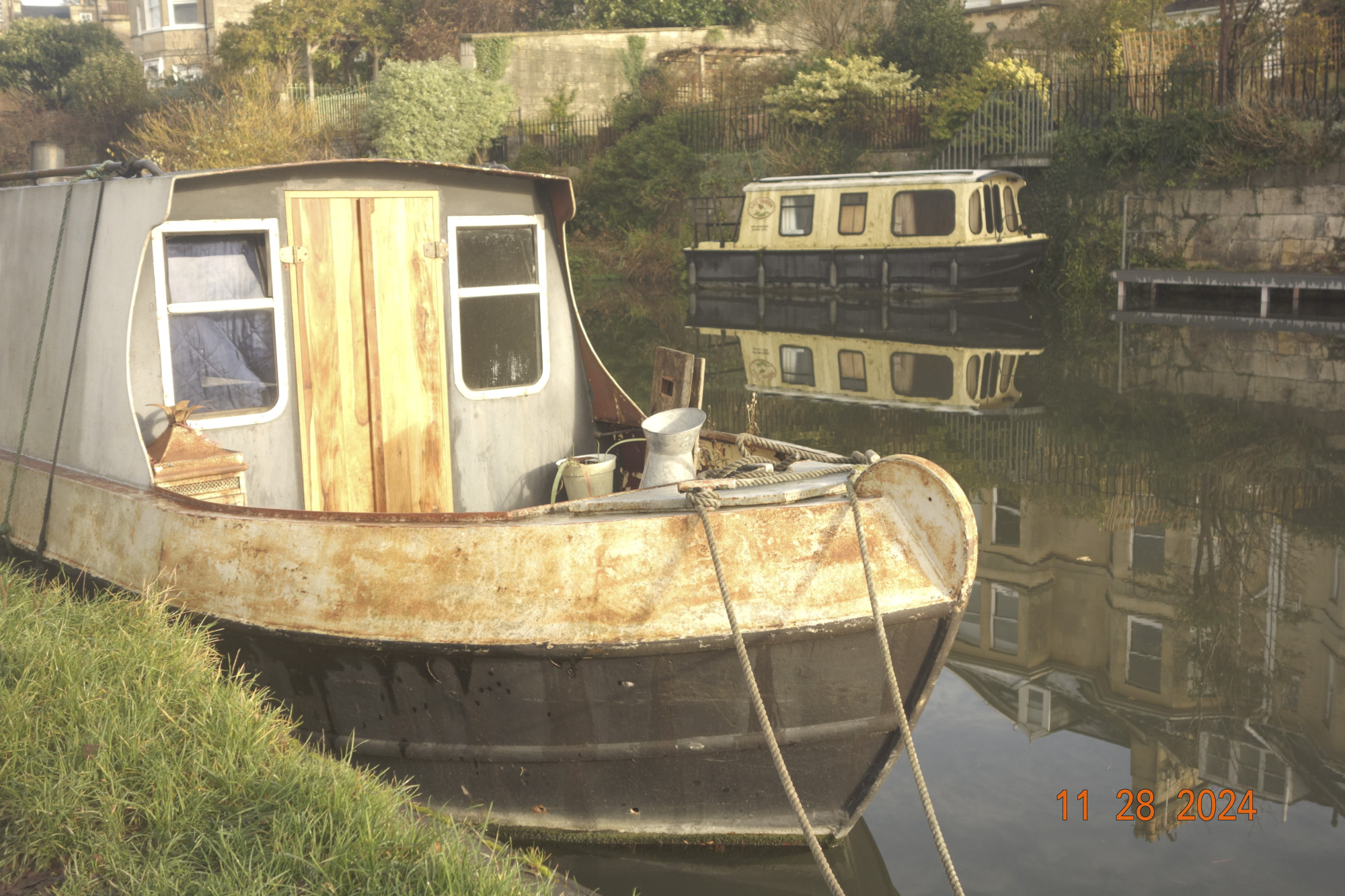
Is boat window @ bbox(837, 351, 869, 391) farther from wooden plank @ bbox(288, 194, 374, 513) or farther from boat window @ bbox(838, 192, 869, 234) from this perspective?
wooden plank @ bbox(288, 194, 374, 513)

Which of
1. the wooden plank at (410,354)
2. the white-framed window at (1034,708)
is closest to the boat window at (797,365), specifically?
the white-framed window at (1034,708)

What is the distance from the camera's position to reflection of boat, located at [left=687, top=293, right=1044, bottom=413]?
14.1 meters

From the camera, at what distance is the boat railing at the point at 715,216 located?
27875mm

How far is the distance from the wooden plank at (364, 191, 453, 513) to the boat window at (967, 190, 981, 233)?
17.8 m

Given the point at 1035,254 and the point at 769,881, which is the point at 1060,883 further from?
the point at 1035,254

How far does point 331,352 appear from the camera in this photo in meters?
5.77

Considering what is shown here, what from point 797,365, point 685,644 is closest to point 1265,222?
point 797,365

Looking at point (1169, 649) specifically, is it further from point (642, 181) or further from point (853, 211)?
point (642, 181)

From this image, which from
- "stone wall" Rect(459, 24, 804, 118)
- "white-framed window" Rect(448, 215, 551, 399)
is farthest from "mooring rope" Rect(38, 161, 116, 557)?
"stone wall" Rect(459, 24, 804, 118)

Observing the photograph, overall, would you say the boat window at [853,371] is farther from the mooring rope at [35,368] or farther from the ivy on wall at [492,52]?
the ivy on wall at [492,52]

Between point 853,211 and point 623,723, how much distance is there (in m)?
20.3

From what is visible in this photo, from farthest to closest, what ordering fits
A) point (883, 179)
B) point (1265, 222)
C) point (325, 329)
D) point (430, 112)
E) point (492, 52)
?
point (492, 52), point (430, 112), point (883, 179), point (1265, 222), point (325, 329)

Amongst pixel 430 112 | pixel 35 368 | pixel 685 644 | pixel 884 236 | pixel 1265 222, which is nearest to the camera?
pixel 685 644

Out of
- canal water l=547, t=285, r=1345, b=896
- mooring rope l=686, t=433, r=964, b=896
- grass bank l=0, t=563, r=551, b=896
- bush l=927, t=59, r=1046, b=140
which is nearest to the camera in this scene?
grass bank l=0, t=563, r=551, b=896
